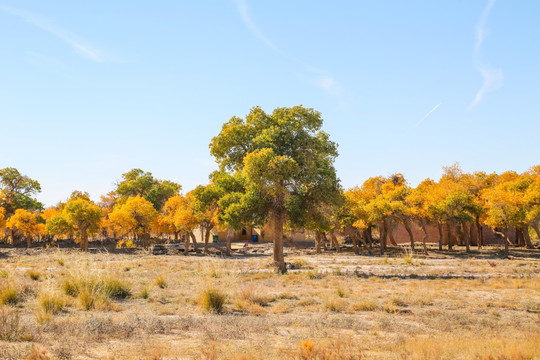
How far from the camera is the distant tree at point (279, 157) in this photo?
2206 cm

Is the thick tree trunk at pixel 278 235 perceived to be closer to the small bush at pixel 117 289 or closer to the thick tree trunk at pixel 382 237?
the small bush at pixel 117 289

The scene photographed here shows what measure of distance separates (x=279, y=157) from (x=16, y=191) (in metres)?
62.3

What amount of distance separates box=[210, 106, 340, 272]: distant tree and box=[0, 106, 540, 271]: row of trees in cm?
6

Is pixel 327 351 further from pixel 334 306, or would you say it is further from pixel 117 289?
pixel 117 289

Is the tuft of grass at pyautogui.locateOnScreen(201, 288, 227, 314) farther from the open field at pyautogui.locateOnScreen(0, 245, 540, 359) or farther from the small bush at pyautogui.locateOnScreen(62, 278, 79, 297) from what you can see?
the small bush at pyautogui.locateOnScreen(62, 278, 79, 297)

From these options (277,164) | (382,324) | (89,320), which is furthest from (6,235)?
(382,324)

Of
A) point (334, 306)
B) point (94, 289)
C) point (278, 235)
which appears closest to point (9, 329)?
point (94, 289)

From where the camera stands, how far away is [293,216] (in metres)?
24.6

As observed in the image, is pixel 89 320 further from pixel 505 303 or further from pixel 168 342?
pixel 505 303

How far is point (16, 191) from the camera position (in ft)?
219

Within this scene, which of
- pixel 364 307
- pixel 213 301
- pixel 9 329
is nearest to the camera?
pixel 9 329

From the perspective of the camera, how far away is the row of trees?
24.0 metres

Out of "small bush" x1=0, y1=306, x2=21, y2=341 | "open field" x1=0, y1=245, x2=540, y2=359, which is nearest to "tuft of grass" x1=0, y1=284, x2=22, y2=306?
"open field" x1=0, y1=245, x2=540, y2=359

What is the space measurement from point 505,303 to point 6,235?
249 ft
